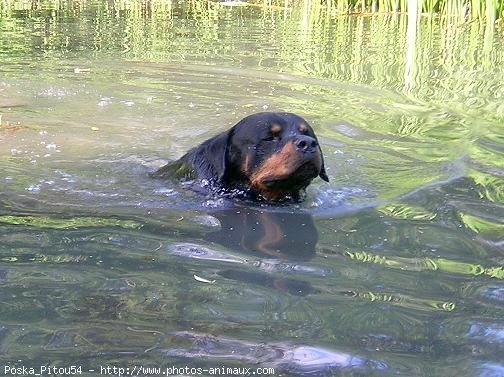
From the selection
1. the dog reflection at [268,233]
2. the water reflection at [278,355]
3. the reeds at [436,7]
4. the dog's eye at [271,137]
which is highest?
the reeds at [436,7]

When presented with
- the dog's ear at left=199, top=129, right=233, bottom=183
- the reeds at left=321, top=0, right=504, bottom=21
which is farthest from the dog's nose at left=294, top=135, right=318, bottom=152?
the reeds at left=321, top=0, right=504, bottom=21

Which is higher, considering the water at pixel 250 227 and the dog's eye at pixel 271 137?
the dog's eye at pixel 271 137

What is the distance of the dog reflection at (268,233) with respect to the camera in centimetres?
380

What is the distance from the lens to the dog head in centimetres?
478

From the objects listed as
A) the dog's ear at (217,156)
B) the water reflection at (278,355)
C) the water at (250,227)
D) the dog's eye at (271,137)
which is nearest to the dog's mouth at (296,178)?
the water at (250,227)

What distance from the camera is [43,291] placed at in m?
3.15

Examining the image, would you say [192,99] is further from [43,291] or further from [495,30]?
[495,30]

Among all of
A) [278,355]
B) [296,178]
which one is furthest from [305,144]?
[278,355]

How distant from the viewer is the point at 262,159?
16.4 ft

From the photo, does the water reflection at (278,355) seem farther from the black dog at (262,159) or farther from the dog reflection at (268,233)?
the black dog at (262,159)

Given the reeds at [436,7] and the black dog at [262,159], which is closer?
the black dog at [262,159]

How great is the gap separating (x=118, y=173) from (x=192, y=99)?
9.36 feet

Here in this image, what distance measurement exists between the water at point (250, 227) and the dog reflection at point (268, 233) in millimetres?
18

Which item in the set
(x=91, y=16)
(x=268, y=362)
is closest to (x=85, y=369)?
(x=268, y=362)
